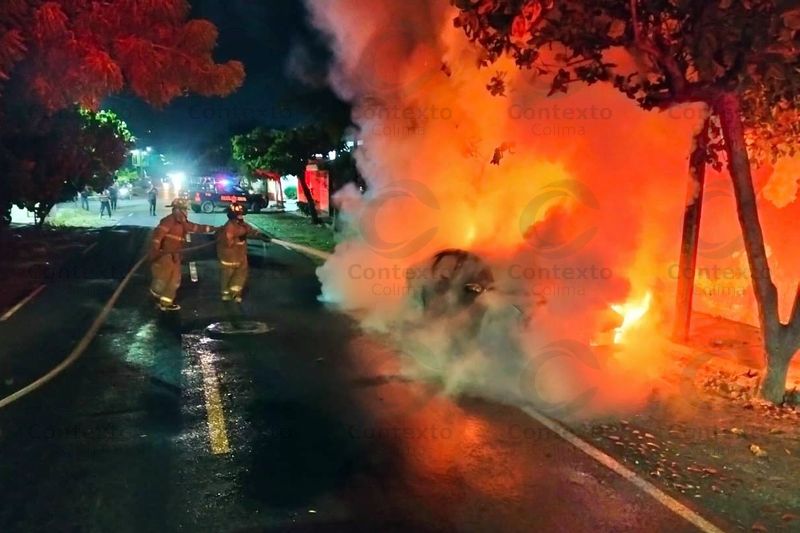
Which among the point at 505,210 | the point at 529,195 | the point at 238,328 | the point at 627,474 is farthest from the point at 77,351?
the point at 627,474

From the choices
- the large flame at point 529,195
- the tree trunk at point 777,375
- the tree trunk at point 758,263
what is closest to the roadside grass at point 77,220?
the large flame at point 529,195

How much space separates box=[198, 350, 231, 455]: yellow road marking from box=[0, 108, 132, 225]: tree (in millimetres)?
8449

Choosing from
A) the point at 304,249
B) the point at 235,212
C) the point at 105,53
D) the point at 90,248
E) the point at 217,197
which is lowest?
the point at 90,248

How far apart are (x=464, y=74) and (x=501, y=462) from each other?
22.3ft

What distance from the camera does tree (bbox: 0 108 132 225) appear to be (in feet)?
48.7

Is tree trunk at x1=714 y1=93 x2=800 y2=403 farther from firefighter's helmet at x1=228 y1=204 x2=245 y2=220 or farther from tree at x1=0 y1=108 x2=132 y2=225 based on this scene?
tree at x1=0 y1=108 x2=132 y2=225

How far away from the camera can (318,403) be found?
20.5ft

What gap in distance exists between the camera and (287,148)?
27062 millimetres

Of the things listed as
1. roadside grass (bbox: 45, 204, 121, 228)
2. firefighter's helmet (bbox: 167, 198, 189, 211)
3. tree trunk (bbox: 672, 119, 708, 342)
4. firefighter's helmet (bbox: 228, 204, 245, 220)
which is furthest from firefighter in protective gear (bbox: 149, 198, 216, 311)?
roadside grass (bbox: 45, 204, 121, 228)

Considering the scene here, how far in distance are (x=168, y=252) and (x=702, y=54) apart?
24.5 ft

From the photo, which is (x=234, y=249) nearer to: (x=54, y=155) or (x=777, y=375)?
(x=777, y=375)

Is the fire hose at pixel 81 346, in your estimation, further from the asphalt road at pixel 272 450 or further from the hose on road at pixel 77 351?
the asphalt road at pixel 272 450

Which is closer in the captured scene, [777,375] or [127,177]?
[777,375]

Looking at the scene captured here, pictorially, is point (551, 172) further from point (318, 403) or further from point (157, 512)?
point (157, 512)
